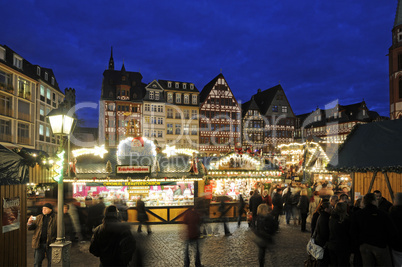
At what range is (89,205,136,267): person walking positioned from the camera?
4594 mm

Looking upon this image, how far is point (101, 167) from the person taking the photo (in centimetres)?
1560

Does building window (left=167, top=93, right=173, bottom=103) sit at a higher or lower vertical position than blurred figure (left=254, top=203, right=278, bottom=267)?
higher

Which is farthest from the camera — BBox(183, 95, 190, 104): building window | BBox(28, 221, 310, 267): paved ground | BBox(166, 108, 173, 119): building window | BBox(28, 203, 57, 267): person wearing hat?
BBox(183, 95, 190, 104): building window

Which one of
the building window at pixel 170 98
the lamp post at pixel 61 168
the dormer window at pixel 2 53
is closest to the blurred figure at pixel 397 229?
the lamp post at pixel 61 168

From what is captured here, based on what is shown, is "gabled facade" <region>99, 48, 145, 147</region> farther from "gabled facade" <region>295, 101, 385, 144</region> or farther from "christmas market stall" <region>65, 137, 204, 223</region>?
"gabled facade" <region>295, 101, 385, 144</region>

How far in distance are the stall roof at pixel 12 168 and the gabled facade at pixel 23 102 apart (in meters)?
27.1

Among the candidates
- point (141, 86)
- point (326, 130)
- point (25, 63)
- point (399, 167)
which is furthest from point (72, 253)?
point (326, 130)

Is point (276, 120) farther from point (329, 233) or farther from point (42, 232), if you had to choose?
point (42, 232)

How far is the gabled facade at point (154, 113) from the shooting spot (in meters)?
44.3

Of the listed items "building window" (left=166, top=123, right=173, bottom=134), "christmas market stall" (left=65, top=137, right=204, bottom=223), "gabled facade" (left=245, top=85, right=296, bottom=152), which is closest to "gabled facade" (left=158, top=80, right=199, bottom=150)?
"building window" (left=166, top=123, right=173, bottom=134)

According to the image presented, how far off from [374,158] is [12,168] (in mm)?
9425

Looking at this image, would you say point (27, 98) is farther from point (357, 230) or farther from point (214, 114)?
point (357, 230)

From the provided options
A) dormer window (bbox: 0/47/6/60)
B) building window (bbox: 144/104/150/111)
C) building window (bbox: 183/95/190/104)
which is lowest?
building window (bbox: 144/104/150/111)

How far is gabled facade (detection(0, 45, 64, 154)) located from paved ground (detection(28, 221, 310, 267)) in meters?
23.6
